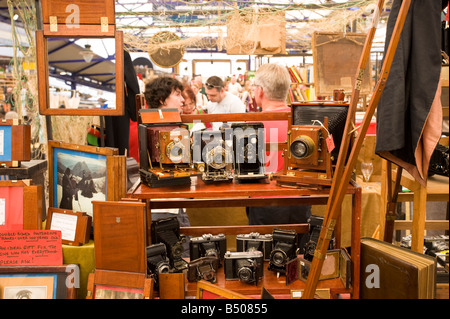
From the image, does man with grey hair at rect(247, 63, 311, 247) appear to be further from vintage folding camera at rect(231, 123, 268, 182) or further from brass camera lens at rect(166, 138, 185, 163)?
brass camera lens at rect(166, 138, 185, 163)

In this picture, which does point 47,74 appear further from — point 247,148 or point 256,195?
point 256,195

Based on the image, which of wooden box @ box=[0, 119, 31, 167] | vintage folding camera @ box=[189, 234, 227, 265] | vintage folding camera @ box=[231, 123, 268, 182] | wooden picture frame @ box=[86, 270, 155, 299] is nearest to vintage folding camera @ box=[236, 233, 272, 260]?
vintage folding camera @ box=[189, 234, 227, 265]

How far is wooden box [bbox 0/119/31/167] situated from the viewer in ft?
6.61

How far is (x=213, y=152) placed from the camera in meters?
2.09

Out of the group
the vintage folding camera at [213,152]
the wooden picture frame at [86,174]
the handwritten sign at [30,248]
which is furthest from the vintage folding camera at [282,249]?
the handwritten sign at [30,248]

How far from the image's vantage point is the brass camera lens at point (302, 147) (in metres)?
1.99

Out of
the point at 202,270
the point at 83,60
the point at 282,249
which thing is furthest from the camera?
the point at 83,60

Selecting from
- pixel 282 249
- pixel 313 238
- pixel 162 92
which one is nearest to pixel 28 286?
pixel 282 249

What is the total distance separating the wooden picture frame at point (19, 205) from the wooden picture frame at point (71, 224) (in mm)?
89

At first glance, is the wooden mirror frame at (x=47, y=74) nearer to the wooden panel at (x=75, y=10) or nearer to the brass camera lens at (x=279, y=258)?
the wooden panel at (x=75, y=10)

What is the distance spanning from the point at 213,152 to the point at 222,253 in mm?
628

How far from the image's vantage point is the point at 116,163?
1981mm
